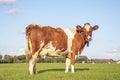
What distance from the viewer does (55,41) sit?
1895 cm

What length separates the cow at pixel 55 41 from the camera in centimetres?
1789

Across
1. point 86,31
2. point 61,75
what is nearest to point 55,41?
point 86,31

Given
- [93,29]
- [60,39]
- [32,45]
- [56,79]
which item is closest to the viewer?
[56,79]

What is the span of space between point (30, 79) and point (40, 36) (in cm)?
499

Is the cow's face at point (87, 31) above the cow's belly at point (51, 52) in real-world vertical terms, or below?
above

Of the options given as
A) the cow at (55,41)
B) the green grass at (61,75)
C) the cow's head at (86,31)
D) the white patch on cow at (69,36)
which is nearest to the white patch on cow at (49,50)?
the cow at (55,41)

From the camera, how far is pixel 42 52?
1831 cm

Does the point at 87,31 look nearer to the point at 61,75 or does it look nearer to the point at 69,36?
the point at 69,36

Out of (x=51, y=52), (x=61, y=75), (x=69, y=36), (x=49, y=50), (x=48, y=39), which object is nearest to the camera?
(x=61, y=75)

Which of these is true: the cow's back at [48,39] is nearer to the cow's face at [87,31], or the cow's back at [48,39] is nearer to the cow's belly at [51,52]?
the cow's belly at [51,52]

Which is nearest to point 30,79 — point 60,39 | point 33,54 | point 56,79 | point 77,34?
point 56,79

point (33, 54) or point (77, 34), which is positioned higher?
point (77, 34)

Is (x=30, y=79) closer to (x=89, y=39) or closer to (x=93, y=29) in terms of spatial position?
(x=89, y=39)

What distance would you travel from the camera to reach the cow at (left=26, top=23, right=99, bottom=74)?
58.7 ft
